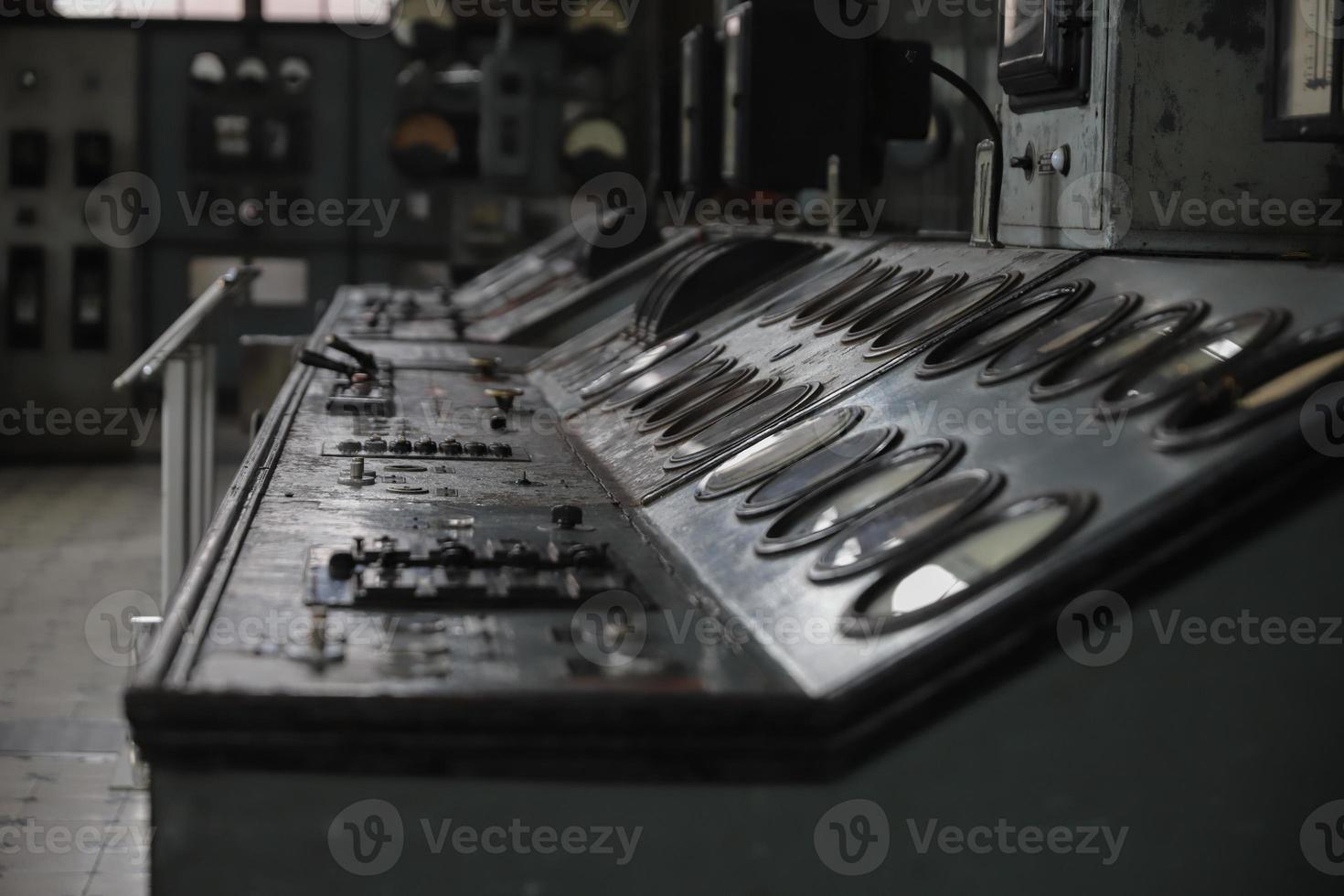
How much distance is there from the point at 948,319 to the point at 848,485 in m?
0.69

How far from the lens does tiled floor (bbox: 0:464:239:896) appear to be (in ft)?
12.5

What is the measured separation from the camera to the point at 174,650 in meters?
1.70

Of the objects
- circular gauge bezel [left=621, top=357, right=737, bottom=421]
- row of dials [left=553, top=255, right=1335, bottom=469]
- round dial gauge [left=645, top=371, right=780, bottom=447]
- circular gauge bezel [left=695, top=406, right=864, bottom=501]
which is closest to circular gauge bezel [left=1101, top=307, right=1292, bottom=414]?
row of dials [left=553, top=255, right=1335, bottom=469]

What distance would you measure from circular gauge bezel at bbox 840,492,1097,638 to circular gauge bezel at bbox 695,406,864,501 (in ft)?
1.92

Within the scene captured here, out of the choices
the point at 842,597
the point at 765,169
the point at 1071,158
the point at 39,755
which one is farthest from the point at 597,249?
the point at 842,597

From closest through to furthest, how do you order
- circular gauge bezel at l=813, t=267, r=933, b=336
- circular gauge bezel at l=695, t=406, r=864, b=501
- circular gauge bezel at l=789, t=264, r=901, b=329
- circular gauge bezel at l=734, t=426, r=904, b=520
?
circular gauge bezel at l=734, t=426, r=904, b=520, circular gauge bezel at l=695, t=406, r=864, b=501, circular gauge bezel at l=813, t=267, r=933, b=336, circular gauge bezel at l=789, t=264, r=901, b=329

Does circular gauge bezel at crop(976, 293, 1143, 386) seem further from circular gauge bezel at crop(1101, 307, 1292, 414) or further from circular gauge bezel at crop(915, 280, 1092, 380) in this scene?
circular gauge bezel at crop(1101, 307, 1292, 414)

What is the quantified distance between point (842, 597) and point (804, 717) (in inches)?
9.6

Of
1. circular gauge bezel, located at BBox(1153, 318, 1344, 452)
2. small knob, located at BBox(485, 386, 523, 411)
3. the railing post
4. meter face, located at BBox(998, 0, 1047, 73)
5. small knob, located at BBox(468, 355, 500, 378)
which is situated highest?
meter face, located at BBox(998, 0, 1047, 73)

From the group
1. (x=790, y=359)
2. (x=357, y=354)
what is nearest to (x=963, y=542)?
(x=790, y=359)

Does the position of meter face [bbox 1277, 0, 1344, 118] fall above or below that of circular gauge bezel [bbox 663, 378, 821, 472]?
above

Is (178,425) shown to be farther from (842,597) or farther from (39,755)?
(842,597)

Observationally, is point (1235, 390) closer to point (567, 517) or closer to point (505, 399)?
point (567, 517)

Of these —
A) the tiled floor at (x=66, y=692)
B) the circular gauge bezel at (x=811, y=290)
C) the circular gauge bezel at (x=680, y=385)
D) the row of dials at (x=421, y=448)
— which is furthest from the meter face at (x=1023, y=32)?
the tiled floor at (x=66, y=692)
